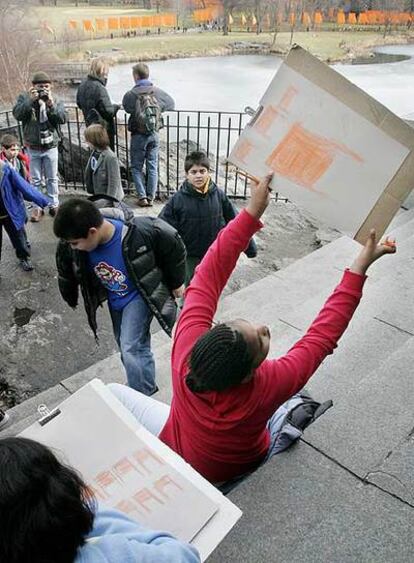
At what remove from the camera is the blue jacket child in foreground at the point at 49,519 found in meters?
1.01

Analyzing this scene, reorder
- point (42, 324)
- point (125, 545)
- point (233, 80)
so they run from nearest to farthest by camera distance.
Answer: point (125, 545) → point (42, 324) → point (233, 80)

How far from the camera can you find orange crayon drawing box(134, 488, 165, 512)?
1767 mm

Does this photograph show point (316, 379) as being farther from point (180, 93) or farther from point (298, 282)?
point (180, 93)

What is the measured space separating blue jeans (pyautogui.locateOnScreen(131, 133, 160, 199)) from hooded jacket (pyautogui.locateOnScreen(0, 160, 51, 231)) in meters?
2.00

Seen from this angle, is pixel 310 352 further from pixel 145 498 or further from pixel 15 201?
pixel 15 201

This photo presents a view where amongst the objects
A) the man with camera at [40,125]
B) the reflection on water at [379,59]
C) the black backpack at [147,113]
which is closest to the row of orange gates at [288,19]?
the reflection on water at [379,59]

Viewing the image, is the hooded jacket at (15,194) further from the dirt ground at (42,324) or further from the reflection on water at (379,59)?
the reflection on water at (379,59)

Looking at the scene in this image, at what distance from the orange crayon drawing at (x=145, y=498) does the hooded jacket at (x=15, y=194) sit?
380 centimetres

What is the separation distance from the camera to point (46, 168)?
20.6 ft

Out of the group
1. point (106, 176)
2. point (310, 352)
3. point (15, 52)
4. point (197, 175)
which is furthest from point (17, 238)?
point (15, 52)

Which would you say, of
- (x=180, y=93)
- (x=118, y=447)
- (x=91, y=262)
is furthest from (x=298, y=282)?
(x=180, y=93)

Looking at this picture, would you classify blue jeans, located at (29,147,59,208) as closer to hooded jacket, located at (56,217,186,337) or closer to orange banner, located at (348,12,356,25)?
hooded jacket, located at (56,217,186,337)

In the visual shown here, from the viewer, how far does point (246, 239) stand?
2213 mm

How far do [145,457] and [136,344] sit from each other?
1529 millimetres
